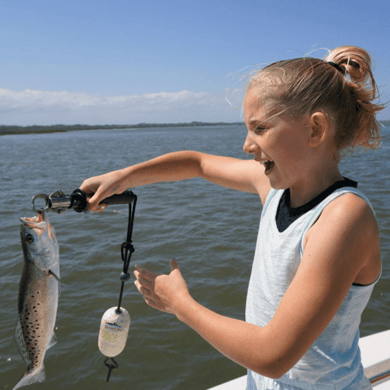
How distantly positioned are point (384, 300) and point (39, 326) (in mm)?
5393

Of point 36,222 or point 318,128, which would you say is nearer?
point 318,128

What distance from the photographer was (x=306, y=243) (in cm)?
121

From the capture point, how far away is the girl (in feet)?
3.54

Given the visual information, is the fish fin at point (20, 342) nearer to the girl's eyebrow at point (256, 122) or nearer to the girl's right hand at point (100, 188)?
the girl's right hand at point (100, 188)

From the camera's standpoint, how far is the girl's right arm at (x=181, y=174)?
1836 millimetres

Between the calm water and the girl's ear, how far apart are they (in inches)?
23.7

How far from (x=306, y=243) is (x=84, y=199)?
3.44 ft

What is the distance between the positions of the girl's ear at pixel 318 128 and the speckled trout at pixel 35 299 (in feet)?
4.27

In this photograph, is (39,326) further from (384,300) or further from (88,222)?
(88,222)

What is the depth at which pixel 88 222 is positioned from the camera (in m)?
9.40

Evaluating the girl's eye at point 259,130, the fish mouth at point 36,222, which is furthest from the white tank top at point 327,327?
the fish mouth at point 36,222

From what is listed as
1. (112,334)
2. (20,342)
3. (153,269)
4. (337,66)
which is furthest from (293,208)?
(153,269)

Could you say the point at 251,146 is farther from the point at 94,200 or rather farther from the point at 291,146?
the point at 94,200

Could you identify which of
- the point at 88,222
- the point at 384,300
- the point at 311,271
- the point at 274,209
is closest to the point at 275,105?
the point at 274,209
